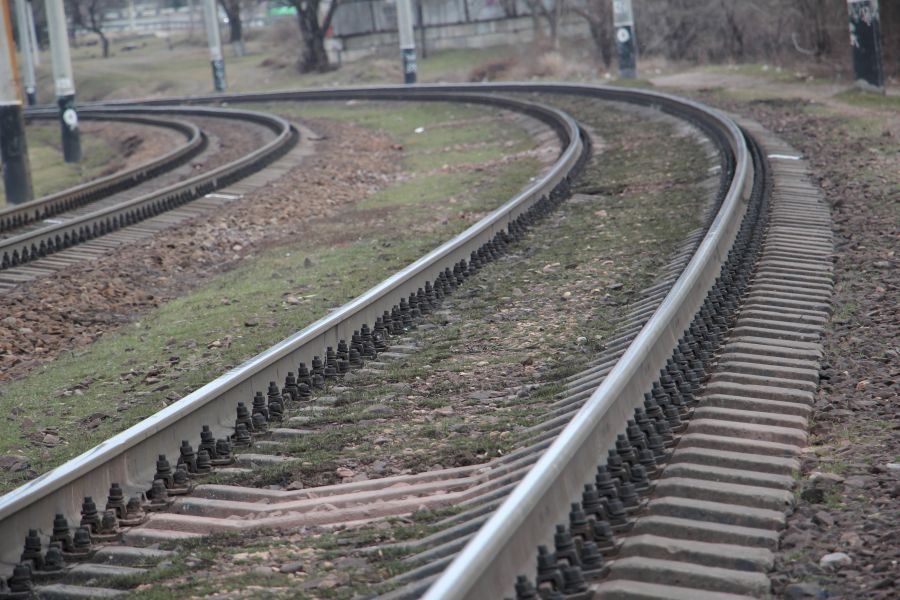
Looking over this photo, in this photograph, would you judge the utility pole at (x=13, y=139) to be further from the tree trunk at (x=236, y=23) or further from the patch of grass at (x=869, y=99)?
the tree trunk at (x=236, y=23)

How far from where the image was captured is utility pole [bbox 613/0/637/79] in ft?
115

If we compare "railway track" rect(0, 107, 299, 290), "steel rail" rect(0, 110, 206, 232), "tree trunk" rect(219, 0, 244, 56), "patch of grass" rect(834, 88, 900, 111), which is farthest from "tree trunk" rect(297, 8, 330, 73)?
"patch of grass" rect(834, 88, 900, 111)

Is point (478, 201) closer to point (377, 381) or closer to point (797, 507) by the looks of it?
point (377, 381)

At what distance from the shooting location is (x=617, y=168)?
1628 centimetres

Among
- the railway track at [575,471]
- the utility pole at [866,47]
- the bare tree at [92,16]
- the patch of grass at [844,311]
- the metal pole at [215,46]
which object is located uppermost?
the bare tree at [92,16]

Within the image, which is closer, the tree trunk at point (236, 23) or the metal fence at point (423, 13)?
the metal fence at point (423, 13)

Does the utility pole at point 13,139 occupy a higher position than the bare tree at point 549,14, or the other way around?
the bare tree at point 549,14

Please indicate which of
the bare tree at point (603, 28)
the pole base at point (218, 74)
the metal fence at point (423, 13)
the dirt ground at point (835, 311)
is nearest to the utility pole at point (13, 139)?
the dirt ground at point (835, 311)

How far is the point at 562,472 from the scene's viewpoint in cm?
467

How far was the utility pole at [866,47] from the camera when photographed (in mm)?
23938

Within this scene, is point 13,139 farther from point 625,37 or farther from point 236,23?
point 236,23

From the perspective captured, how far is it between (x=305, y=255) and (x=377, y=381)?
5.53 m

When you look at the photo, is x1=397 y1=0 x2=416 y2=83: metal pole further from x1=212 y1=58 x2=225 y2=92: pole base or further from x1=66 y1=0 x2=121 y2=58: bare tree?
x1=66 y1=0 x2=121 y2=58: bare tree

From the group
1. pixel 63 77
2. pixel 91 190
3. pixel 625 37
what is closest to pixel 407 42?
pixel 625 37
